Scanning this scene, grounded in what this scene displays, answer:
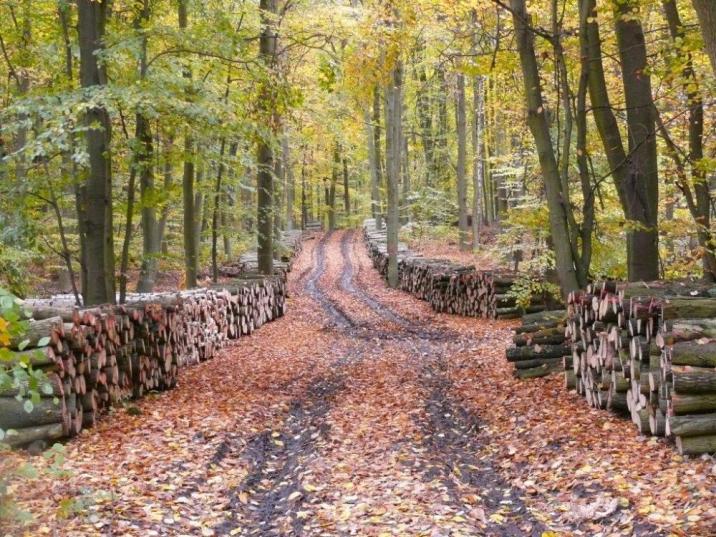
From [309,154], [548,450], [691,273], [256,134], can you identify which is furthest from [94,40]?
[309,154]

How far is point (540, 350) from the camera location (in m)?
10.1

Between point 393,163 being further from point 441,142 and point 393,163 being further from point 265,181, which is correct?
point 441,142

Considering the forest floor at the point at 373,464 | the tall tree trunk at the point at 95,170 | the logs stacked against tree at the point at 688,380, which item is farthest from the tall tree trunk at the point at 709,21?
the tall tree trunk at the point at 95,170

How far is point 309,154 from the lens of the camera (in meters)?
46.1

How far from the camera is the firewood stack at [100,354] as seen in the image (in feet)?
22.2

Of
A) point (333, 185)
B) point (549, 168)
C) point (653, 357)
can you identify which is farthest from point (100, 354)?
point (333, 185)

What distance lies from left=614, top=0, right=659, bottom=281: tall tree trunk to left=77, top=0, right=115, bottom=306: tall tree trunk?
7.94 meters

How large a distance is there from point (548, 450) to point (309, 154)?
134ft

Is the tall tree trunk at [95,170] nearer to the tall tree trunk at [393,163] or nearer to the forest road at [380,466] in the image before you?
the forest road at [380,466]

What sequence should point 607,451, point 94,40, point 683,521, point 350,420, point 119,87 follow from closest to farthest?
point 683,521
point 607,451
point 350,420
point 119,87
point 94,40

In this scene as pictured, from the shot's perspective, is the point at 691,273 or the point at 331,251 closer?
the point at 691,273

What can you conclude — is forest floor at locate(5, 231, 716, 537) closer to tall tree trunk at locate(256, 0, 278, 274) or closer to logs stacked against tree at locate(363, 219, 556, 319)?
logs stacked against tree at locate(363, 219, 556, 319)

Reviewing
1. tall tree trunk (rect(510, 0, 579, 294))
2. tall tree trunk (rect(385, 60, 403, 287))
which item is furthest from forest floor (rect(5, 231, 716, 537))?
tall tree trunk (rect(385, 60, 403, 287))

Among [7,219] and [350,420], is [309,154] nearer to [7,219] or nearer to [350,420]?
[7,219]
